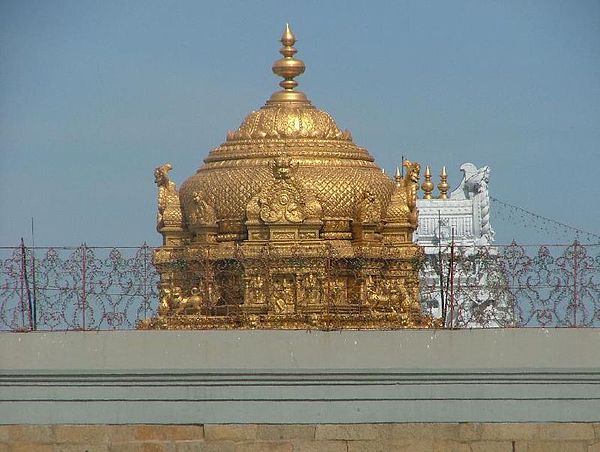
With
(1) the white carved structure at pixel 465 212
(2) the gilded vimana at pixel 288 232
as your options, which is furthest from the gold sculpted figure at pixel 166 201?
(1) the white carved structure at pixel 465 212

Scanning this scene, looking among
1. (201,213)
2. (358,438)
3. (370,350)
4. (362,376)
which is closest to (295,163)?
(201,213)

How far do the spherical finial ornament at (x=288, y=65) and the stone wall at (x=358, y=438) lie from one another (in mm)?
4668

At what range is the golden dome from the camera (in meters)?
21.6

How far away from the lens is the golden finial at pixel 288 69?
22438 millimetres

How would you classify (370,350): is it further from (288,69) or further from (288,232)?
(288,69)

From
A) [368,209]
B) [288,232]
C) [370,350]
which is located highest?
[368,209]

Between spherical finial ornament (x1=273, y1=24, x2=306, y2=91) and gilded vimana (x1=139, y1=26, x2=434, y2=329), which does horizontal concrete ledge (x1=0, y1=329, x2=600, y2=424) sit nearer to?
gilded vimana (x1=139, y1=26, x2=434, y2=329)

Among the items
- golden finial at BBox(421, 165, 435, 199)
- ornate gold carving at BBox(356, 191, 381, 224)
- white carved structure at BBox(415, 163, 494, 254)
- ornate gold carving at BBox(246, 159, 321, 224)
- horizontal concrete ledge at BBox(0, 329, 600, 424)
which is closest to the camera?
horizontal concrete ledge at BBox(0, 329, 600, 424)

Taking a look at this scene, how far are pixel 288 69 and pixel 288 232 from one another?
2.21m

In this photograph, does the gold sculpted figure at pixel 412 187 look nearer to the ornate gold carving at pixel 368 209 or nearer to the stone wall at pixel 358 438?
the ornate gold carving at pixel 368 209

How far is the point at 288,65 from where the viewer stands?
885 inches

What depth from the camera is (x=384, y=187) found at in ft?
72.0

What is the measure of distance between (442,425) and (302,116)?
4281mm

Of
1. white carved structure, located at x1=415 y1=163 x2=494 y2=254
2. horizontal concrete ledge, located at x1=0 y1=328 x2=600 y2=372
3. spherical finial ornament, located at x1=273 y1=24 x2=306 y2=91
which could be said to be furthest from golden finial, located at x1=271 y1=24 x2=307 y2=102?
white carved structure, located at x1=415 y1=163 x2=494 y2=254
